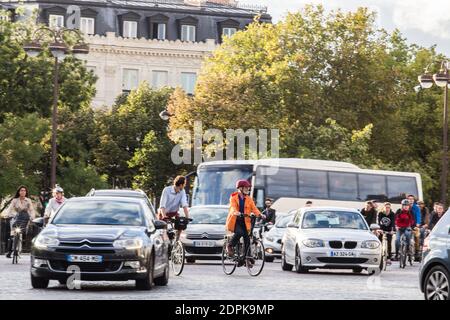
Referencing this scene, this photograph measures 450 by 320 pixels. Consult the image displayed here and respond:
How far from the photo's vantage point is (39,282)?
21875 millimetres

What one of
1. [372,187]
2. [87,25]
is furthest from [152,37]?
[372,187]

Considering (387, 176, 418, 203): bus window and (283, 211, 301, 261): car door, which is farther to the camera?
(387, 176, 418, 203): bus window

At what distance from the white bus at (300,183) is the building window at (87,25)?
49.5 metres

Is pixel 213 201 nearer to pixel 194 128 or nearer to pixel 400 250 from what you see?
pixel 400 250

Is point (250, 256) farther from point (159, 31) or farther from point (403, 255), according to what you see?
point (159, 31)

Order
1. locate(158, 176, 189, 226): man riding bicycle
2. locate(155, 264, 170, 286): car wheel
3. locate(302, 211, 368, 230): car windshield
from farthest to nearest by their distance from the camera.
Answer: locate(302, 211, 368, 230): car windshield < locate(158, 176, 189, 226): man riding bicycle < locate(155, 264, 170, 286): car wheel

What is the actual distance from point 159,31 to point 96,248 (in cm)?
8651

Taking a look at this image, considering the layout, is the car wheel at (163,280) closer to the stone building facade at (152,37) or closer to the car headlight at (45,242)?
the car headlight at (45,242)

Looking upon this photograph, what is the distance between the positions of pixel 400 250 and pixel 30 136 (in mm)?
26428

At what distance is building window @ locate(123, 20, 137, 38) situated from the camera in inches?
4166

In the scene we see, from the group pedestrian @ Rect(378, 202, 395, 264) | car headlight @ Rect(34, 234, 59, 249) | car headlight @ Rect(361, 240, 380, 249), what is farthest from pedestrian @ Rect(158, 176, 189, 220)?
pedestrian @ Rect(378, 202, 395, 264)

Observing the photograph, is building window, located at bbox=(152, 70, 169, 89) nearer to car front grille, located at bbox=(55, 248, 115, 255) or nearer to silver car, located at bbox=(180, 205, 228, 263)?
silver car, located at bbox=(180, 205, 228, 263)

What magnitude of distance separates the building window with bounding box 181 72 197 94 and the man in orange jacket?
79.4 metres

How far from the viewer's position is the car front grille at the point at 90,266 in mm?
21297
